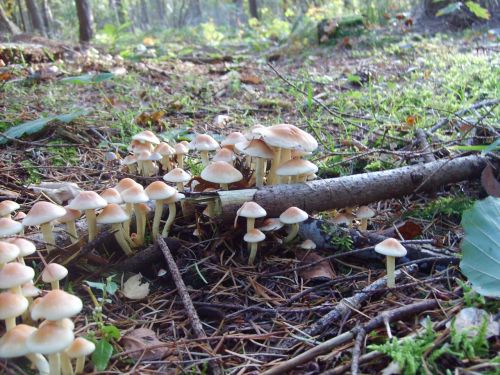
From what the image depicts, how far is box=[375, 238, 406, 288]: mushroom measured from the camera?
2.24 m

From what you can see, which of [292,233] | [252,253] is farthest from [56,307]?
[292,233]

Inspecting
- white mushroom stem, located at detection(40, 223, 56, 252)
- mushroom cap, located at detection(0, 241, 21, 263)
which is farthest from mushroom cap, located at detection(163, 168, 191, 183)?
mushroom cap, located at detection(0, 241, 21, 263)

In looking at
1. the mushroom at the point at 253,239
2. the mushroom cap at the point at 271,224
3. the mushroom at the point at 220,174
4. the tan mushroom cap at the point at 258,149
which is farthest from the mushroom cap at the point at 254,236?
the tan mushroom cap at the point at 258,149

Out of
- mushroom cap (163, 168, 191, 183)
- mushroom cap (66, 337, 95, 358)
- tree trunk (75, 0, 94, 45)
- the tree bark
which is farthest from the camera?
tree trunk (75, 0, 94, 45)

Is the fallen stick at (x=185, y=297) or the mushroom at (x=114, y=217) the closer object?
the fallen stick at (x=185, y=297)

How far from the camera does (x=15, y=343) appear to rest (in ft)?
5.43

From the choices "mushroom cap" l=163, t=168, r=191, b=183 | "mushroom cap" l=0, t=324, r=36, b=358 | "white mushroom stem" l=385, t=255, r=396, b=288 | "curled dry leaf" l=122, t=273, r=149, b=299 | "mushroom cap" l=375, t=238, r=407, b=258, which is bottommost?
"curled dry leaf" l=122, t=273, r=149, b=299

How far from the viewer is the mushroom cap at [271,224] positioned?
8.73 ft

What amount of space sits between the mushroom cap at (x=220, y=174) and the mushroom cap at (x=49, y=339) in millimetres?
1320

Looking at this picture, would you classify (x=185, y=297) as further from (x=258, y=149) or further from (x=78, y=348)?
(x=258, y=149)

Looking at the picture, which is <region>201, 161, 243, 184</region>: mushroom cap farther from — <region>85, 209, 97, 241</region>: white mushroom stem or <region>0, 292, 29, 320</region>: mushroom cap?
<region>0, 292, 29, 320</region>: mushroom cap

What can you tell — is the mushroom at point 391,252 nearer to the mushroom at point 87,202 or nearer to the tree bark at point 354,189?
the tree bark at point 354,189

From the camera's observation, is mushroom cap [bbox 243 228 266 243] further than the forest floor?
Yes

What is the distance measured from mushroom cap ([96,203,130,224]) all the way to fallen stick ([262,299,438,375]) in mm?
1146
